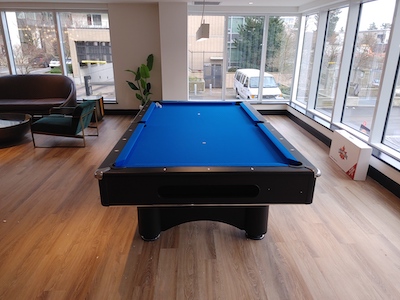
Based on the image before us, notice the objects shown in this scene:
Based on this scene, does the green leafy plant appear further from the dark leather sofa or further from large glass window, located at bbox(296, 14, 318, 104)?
large glass window, located at bbox(296, 14, 318, 104)

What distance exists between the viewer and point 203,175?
192 cm

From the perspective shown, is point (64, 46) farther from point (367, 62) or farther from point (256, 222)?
point (256, 222)

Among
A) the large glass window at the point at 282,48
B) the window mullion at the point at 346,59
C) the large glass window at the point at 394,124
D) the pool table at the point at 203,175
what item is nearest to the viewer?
the pool table at the point at 203,175

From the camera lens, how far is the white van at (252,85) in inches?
285

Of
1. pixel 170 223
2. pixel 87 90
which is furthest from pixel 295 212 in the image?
pixel 87 90

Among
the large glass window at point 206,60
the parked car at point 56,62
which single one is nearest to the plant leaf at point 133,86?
the large glass window at point 206,60

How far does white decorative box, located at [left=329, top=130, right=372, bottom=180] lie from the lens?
3.75 metres

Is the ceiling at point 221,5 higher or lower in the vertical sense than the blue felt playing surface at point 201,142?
higher

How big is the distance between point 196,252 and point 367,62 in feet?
13.3

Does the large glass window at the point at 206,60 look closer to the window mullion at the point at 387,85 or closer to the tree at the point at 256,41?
the tree at the point at 256,41

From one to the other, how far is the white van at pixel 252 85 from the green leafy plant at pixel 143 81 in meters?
2.16

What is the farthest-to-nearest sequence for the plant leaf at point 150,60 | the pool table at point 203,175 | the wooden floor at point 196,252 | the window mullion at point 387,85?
1. the plant leaf at point 150,60
2. the window mullion at point 387,85
3. the wooden floor at point 196,252
4. the pool table at point 203,175

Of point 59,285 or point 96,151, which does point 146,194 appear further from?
point 96,151

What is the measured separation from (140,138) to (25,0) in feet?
19.5
